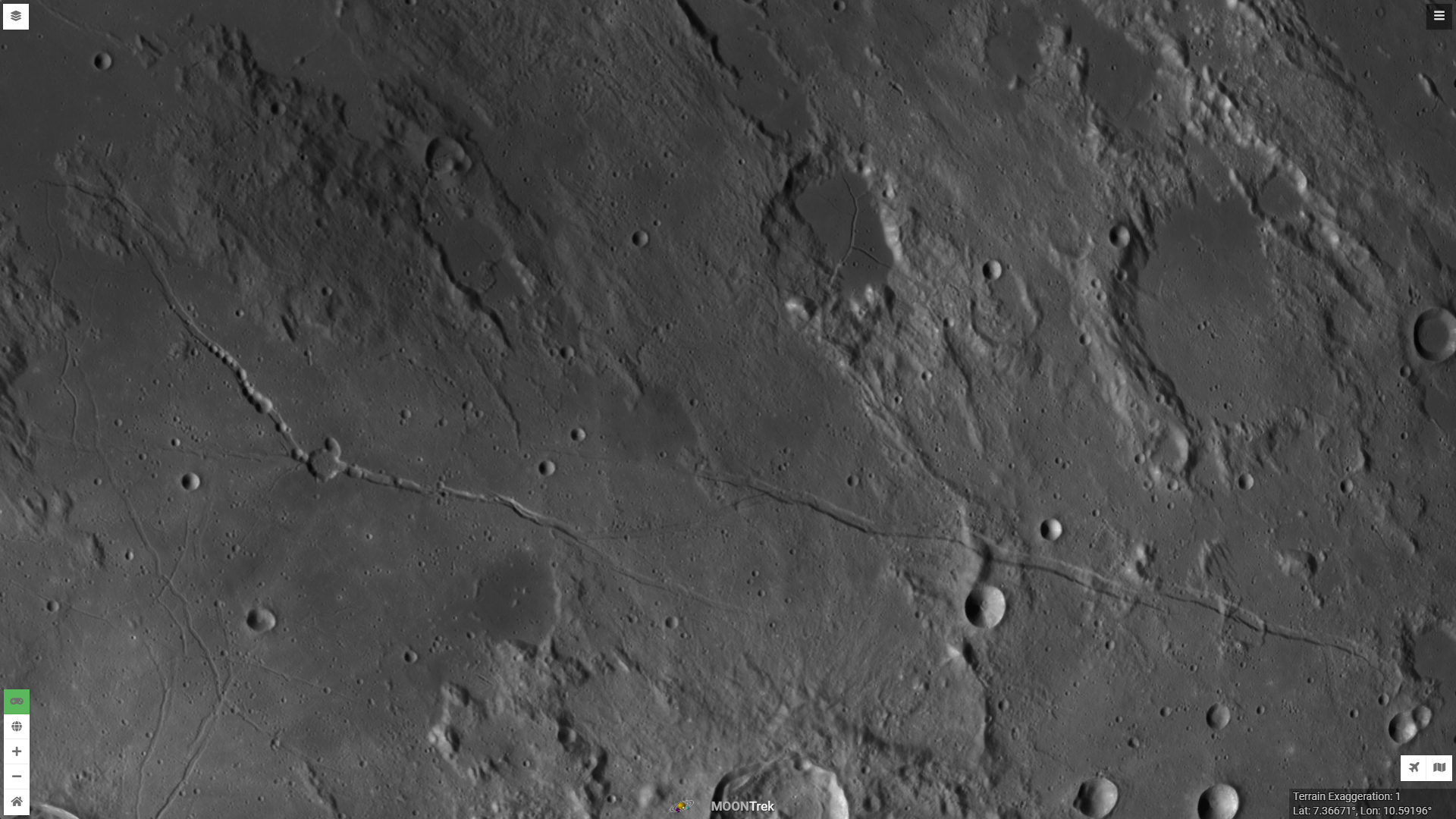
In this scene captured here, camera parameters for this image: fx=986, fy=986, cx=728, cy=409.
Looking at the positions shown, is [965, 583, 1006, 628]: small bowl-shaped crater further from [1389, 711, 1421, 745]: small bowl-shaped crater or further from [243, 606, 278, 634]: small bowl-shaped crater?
[243, 606, 278, 634]: small bowl-shaped crater

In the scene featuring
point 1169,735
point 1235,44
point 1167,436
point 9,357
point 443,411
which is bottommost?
point 9,357

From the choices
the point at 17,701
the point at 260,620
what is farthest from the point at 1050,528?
the point at 17,701

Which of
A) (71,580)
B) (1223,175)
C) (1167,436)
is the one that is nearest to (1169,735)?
(1167,436)

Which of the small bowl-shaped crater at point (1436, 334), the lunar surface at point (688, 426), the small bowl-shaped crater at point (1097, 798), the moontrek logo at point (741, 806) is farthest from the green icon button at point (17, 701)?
the small bowl-shaped crater at point (1436, 334)

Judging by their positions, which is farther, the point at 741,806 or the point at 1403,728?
the point at 1403,728

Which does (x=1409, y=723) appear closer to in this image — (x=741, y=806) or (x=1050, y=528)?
(x=1050, y=528)

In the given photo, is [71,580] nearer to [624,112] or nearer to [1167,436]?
[624,112]

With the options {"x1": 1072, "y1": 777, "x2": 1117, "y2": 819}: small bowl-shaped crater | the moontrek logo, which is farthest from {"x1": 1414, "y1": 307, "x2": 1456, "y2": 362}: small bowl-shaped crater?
the moontrek logo

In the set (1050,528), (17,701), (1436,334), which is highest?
(1436,334)

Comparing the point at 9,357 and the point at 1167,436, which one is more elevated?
the point at 1167,436
